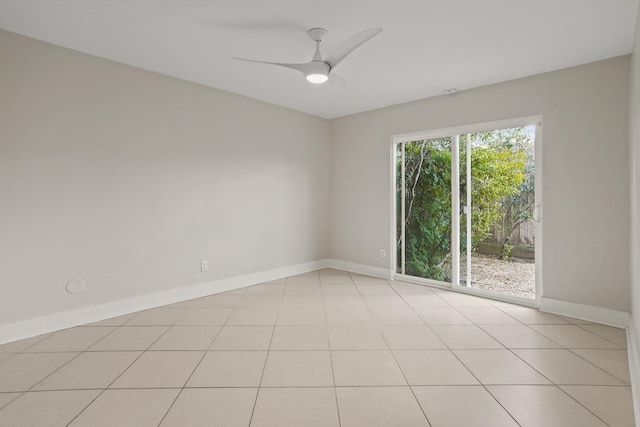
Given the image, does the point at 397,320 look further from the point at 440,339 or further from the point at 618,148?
the point at 618,148

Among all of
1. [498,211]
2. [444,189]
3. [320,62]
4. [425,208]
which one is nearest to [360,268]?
[425,208]

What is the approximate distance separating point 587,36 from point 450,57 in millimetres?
1058

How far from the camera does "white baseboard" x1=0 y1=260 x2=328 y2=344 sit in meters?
2.71

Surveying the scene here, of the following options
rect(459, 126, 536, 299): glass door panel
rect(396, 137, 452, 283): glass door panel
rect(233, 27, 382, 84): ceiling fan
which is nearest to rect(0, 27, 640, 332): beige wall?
rect(459, 126, 536, 299): glass door panel

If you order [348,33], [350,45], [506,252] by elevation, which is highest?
[348,33]

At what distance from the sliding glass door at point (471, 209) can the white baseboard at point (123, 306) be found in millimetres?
2094

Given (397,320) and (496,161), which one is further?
(496,161)

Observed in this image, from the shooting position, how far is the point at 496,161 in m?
3.92

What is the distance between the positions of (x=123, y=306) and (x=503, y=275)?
428 cm

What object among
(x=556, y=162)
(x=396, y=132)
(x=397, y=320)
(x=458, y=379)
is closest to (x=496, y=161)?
(x=556, y=162)

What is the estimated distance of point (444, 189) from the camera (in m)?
4.42

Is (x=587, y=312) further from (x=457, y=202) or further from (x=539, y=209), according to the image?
(x=457, y=202)

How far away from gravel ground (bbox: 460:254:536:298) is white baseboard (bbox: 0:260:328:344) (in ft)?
8.70

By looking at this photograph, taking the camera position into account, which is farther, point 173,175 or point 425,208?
point 425,208
